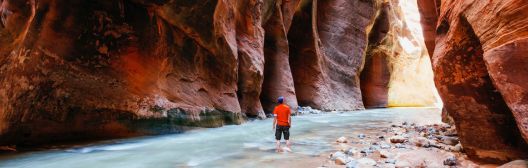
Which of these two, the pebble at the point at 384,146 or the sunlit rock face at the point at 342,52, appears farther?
the sunlit rock face at the point at 342,52

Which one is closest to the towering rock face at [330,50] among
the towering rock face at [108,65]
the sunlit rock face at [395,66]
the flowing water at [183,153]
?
the sunlit rock face at [395,66]

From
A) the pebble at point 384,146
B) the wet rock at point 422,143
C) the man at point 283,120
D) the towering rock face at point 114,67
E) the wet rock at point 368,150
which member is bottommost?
the wet rock at point 368,150

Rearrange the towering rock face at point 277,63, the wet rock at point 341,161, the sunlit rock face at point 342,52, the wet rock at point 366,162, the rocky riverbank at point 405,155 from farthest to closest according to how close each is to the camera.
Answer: the sunlit rock face at point 342,52
the towering rock face at point 277,63
the wet rock at point 341,161
the wet rock at point 366,162
the rocky riverbank at point 405,155

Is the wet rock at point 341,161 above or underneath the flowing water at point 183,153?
underneath

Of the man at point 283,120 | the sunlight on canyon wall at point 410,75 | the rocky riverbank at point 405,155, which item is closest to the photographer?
the rocky riverbank at point 405,155

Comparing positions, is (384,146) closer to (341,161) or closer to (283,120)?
(341,161)

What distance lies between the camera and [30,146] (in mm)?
7348

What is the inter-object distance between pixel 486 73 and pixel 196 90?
789cm

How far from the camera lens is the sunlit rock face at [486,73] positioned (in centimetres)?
314

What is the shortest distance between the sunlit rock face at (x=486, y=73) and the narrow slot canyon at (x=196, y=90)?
0.01 metres

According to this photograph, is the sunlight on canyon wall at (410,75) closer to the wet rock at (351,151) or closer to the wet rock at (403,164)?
the wet rock at (351,151)

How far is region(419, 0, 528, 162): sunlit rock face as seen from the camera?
314cm

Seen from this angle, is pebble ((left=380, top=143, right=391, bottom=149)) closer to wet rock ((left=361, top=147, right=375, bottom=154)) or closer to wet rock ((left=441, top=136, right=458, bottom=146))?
wet rock ((left=361, top=147, right=375, bottom=154))

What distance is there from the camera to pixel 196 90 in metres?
10.6
